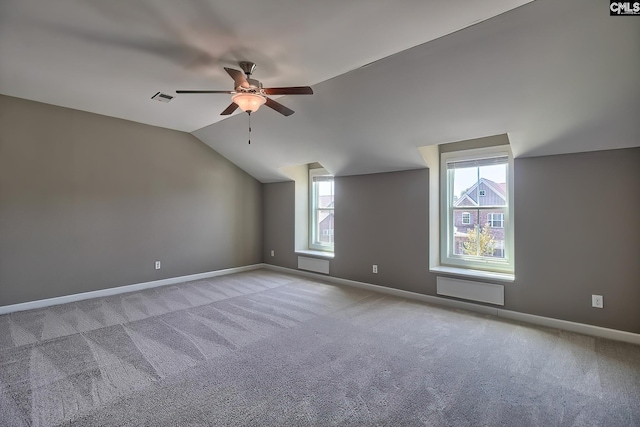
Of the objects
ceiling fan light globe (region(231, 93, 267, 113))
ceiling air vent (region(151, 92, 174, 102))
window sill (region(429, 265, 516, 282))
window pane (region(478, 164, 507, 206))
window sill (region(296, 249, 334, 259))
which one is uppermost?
ceiling air vent (region(151, 92, 174, 102))

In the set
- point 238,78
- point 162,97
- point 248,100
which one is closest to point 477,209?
point 248,100

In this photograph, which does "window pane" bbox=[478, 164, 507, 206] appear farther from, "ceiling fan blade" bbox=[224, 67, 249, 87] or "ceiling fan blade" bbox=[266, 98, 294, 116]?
"ceiling fan blade" bbox=[224, 67, 249, 87]

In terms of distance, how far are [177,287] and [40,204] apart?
218 cm

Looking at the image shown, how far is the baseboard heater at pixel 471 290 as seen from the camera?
144 inches

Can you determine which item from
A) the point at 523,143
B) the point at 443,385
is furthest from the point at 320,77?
the point at 443,385

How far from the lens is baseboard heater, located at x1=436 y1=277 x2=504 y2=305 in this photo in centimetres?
366

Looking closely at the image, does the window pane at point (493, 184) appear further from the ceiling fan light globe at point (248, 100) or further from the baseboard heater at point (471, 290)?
the ceiling fan light globe at point (248, 100)

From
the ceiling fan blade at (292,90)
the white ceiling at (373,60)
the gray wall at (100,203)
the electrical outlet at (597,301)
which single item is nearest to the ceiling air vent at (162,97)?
the white ceiling at (373,60)

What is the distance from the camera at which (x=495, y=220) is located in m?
3.97

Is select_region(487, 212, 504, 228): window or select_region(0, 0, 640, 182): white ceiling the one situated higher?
select_region(0, 0, 640, 182): white ceiling

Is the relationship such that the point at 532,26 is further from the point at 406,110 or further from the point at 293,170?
the point at 293,170

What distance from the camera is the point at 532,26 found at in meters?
2.16

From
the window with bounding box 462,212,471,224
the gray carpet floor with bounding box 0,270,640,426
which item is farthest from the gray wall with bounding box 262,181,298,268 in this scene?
the window with bounding box 462,212,471,224

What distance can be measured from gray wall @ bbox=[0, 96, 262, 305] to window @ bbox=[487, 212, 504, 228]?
183 inches
